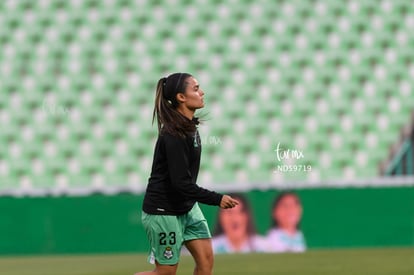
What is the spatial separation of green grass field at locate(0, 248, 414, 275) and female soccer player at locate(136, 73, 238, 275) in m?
3.47

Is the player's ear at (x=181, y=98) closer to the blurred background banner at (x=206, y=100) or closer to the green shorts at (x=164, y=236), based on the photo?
the green shorts at (x=164, y=236)

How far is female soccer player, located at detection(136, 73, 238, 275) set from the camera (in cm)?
473

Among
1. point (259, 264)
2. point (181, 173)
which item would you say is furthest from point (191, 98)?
point (259, 264)

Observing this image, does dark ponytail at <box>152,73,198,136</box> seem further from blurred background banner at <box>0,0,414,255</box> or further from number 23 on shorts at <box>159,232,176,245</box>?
blurred background banner at <box>0,0,414,255</box>

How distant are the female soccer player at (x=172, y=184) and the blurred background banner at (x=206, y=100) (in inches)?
304

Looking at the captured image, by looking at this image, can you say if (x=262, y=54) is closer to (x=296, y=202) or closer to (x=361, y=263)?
(x=296, y=202)

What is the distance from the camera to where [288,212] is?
1244 centimetres

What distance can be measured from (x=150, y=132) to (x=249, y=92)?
5.92ft

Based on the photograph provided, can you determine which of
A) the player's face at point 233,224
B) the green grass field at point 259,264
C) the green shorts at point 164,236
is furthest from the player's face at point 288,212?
the green shorts at point 164,236

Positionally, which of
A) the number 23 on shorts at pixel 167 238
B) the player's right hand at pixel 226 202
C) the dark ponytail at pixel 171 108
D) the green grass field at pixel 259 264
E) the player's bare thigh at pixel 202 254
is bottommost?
the green grass field at pixel 259 264

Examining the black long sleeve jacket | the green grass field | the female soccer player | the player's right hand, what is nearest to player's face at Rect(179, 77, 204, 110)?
the female soccer player

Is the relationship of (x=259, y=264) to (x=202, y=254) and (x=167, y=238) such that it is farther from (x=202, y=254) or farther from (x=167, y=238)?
(x=167, y=238)

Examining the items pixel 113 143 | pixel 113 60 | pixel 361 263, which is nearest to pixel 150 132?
pixel 113 143

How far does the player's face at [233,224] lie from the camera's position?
40.5 ft
